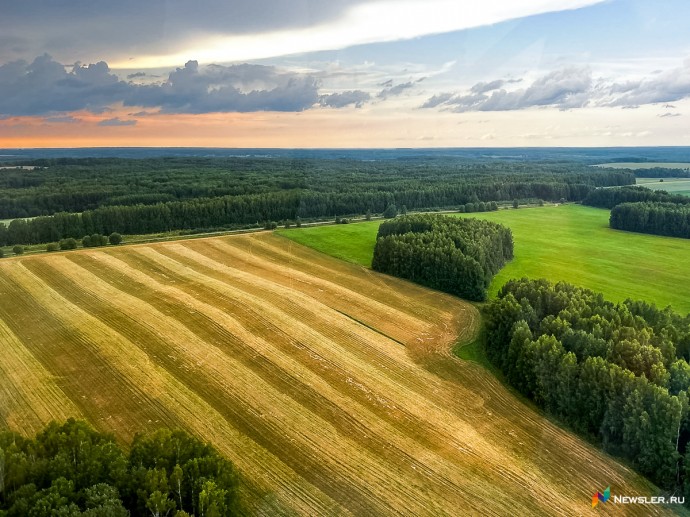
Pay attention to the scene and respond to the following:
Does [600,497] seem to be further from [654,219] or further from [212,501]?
[654,219]

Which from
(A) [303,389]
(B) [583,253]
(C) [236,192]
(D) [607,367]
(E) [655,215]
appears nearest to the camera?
(D) [607,367]

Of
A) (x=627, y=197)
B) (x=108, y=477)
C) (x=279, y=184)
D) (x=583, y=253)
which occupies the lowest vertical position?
(x=583, y=253)

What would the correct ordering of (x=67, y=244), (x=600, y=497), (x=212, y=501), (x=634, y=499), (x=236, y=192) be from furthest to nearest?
(x=236, y=192) → (x=67, y=244) → (x=600, y=497) → (x=634, y=499) → (x=212, y=501)

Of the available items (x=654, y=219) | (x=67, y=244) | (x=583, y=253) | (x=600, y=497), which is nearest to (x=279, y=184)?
(x=67, y=244)

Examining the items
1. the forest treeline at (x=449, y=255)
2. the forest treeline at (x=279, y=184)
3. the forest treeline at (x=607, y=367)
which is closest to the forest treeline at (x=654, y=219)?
the forest treeline at (x=279, y=184)

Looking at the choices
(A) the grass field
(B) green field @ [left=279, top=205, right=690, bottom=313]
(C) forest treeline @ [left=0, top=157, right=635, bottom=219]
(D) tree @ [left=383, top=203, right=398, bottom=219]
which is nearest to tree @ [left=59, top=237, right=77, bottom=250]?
(A) the grass field

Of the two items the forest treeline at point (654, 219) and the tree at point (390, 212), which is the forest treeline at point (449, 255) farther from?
the forest treeline at point (654, 219)

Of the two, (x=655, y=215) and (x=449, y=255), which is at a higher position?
(x=449, y=255)
